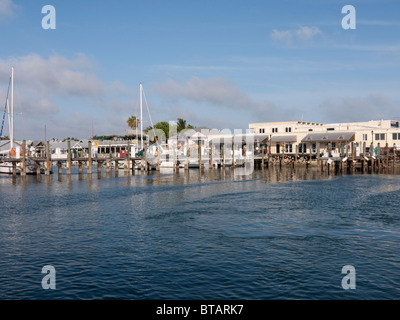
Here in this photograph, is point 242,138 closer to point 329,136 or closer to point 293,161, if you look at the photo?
point 293,161

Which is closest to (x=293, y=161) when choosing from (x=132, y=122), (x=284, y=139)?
(x=284, y=139)

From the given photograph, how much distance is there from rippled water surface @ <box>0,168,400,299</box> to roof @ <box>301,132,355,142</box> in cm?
5944

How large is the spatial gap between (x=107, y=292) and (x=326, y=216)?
1971cm

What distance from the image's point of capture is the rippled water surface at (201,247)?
15.9 metres

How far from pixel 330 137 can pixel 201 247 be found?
83.5 meters

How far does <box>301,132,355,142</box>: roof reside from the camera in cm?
9619

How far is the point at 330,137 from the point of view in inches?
3871

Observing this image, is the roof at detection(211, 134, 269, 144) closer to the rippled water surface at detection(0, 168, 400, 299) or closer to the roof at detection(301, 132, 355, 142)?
the roof at detection(301, 132, 355, 142)

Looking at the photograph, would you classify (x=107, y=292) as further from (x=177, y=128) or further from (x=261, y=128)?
(x=177, y=128)

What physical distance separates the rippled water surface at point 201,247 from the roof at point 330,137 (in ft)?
195

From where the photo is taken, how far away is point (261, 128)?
377ft

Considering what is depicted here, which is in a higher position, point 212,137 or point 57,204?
point 212,137

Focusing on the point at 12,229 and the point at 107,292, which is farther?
the point at 12,229

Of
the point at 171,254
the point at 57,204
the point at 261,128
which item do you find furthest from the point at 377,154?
the point at 171,254
